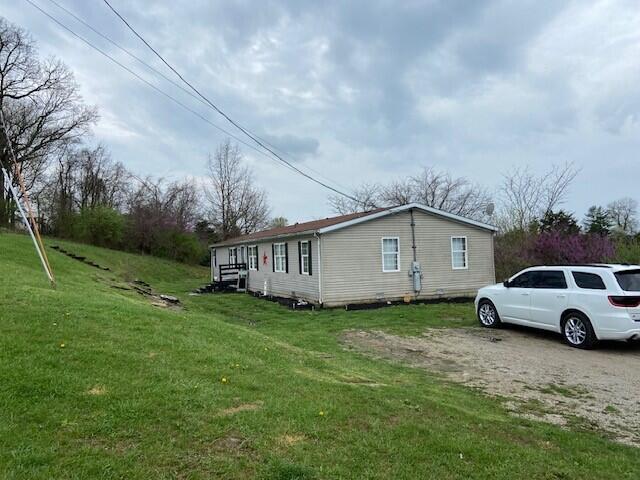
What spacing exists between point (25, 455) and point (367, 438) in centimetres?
235

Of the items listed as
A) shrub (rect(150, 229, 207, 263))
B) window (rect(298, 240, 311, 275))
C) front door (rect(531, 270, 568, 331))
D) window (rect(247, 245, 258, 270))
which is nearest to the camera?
front door (rect(531, 270, 568, 331))

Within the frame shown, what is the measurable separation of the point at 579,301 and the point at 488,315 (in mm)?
2878

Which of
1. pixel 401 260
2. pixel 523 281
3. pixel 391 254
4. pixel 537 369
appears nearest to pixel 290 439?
pixel 537 369

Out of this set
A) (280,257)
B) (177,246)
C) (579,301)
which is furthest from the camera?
(177,246)

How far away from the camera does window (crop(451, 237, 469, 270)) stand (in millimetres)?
18016

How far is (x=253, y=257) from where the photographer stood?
23.3 meters

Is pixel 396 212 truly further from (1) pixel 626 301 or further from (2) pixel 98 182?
(2) pixel 98 182

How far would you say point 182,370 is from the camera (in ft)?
15.6

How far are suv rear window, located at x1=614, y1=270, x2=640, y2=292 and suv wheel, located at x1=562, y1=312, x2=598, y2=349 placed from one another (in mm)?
914

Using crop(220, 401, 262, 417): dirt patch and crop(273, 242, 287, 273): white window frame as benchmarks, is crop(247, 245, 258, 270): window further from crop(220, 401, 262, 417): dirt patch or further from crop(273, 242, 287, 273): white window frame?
crop(220, 401, 262, 417): dirt patch

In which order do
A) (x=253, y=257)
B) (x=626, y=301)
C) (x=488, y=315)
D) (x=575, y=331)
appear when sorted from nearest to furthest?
1. (x=626, y=301)
2. (x=575, y=331)
3. (x=488, y=315)
4. (x=253, y=257)

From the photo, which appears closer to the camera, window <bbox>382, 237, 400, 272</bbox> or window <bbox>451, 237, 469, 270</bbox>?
window <bbox>382, 237, 400, 272</bbox>

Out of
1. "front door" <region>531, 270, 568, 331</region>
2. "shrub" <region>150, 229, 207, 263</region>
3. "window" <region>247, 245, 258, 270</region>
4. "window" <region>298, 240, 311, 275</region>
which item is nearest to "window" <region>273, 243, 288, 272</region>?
"window" <region>298, 240, 311, 275</region>

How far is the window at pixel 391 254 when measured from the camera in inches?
665
